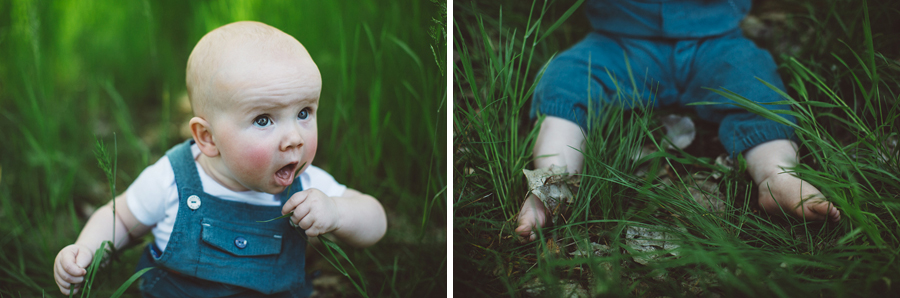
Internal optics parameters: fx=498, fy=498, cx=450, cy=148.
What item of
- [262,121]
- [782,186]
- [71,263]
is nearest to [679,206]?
[782,186]

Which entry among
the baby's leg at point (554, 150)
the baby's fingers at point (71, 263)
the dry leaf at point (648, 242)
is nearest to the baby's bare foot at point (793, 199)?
the dry leaf at point (648, 242)

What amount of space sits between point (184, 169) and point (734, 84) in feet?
4.23

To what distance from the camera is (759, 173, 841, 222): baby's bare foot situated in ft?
3.36

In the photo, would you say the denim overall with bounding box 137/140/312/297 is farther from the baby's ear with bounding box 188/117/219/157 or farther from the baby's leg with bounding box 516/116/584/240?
the baby's leg with bounding box 516/116/584/240

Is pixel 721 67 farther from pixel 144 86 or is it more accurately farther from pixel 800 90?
pixel 144 86

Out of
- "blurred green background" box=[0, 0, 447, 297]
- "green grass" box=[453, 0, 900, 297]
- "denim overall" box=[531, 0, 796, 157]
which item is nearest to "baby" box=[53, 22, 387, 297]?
"blurred green background" box=[0, 0, 447, 297]

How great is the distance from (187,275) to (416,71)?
0.68 meters

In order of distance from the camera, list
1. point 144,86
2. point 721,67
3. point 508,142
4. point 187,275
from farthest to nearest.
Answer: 1. point 144,86
2. point 721,67
3. point 508,142
4. point 187,275

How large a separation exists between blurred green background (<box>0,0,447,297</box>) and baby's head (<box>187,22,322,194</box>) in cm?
31

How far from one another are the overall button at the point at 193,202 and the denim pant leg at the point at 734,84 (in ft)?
3.92

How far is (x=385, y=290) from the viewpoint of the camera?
1.21m

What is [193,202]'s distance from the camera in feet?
3.21

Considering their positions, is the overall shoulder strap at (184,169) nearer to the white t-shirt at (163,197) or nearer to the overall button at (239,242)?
the white t-shirt at (163,197)

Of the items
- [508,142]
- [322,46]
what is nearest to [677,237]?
[508,142]
